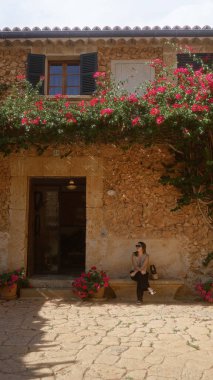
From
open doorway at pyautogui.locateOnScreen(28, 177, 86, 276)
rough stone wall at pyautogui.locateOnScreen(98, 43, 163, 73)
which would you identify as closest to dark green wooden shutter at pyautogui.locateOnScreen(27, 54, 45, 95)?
rough stone wall at pyautogui.locateOnScreen(98, 43, 163, 73)

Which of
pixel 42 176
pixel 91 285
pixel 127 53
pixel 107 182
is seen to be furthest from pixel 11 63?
pixel 91 285

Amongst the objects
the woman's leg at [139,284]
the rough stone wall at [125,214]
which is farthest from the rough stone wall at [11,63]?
A: the woman's leg at [139,284]

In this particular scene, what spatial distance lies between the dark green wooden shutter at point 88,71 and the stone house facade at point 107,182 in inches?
2.3

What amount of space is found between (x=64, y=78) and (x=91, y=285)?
17.0 feet

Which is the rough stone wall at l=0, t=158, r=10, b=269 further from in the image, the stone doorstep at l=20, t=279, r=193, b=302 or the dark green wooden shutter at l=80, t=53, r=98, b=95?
the dark green wooden shutter at l=80, t=53, r=98, b=95

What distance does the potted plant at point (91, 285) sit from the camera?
24.2 feet

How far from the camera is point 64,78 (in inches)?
375

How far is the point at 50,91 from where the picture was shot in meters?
9.38

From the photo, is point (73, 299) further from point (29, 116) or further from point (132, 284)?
point (29, 116)

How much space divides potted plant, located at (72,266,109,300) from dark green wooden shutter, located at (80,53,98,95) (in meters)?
4.35

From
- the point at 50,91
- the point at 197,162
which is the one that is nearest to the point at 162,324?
the point at 197,162

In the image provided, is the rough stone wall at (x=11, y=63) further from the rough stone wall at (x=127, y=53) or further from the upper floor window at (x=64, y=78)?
the rough stone wall at (x=127, y=53)

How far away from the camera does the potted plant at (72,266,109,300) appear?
7.37 m

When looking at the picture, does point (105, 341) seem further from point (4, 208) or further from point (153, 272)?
point (4, 208)
